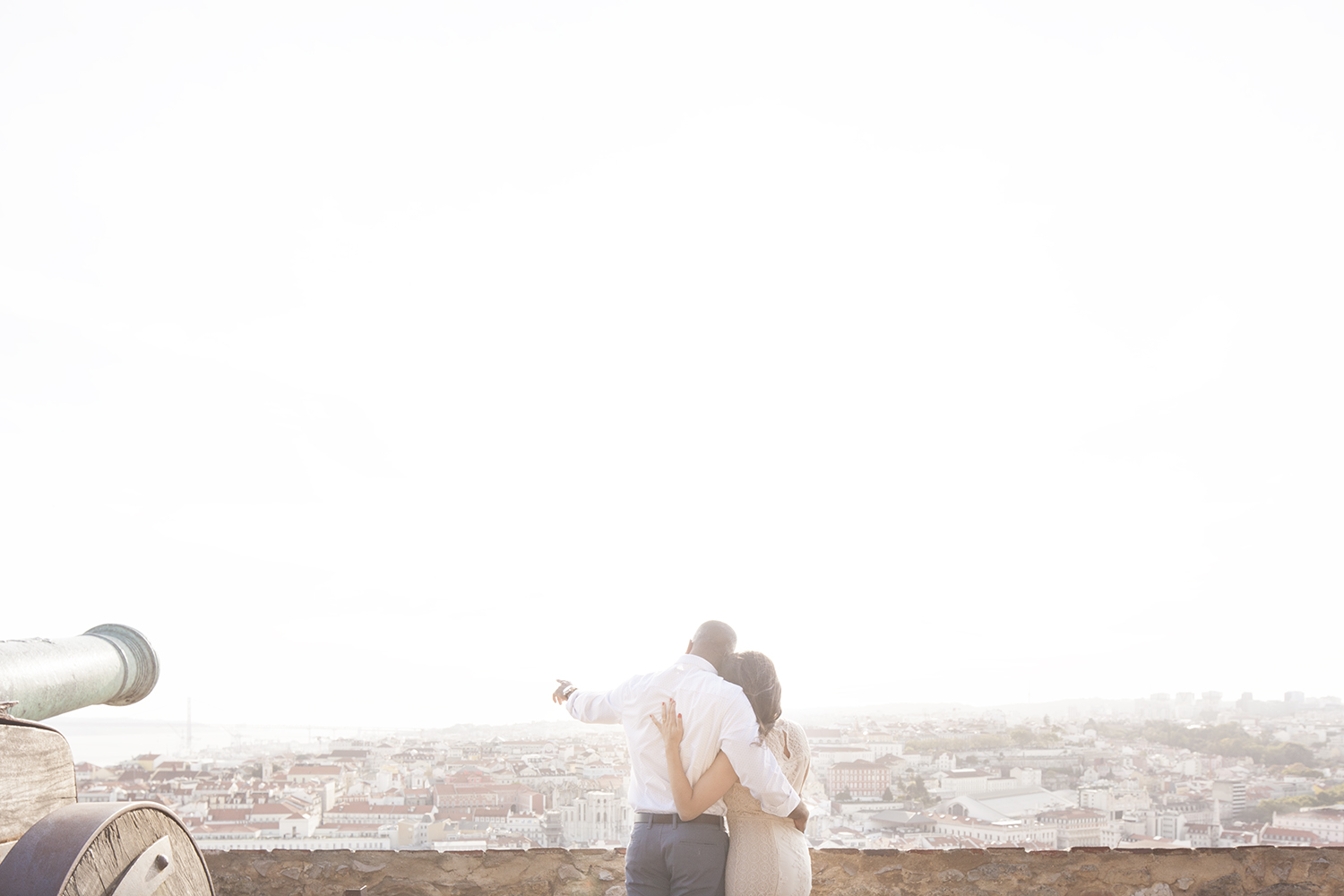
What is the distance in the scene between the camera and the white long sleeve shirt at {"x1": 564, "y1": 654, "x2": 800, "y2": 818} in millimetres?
2730

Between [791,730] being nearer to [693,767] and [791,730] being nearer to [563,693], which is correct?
[693,767]

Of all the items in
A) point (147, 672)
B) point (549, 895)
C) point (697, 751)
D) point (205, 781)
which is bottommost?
point (549, 895)

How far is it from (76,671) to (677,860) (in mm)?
1976

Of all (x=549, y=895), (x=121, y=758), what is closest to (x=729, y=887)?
(x=549, y=895)

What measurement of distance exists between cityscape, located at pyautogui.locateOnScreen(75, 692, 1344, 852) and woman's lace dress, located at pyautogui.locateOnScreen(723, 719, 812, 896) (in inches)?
7.2

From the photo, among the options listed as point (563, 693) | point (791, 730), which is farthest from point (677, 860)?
point (563, 693)

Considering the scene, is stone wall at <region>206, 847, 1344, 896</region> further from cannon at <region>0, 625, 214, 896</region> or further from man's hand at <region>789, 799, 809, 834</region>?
cannon at <region>0, 625, 214, 896</region>

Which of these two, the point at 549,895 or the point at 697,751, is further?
the point at 549,895

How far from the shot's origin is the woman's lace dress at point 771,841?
109 inches

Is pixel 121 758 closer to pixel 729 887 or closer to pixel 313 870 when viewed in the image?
pixel 313 870

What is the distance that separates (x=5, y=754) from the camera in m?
2.16

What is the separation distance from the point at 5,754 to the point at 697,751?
1.76m

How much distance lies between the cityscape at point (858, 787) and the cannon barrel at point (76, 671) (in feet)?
2.03

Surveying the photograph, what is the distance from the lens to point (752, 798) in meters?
2.84
